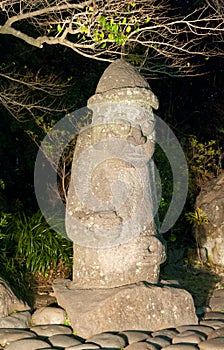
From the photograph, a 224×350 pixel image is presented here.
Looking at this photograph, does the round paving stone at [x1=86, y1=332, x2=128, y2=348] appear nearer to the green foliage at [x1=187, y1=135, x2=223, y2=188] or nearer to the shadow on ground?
the shadow on ground

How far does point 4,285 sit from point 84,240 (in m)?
0.92

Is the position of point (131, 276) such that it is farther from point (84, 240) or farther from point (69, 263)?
point (69, 263)

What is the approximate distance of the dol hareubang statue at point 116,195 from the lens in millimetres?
5715

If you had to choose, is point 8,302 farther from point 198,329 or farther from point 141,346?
point 198,329

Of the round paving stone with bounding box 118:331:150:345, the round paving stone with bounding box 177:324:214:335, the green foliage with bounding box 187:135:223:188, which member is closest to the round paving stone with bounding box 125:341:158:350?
the round paving stone with bounding box 118:331:150:345

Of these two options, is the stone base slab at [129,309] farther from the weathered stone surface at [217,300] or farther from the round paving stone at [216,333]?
the weathered stone surface at [217,300]

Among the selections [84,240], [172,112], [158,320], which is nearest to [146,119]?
Result: [84,240]

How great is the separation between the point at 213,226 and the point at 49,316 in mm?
3752

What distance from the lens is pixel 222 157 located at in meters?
10.6

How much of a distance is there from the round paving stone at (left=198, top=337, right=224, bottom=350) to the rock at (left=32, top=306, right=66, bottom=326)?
55.3 inches

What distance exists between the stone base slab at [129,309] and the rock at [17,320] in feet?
1.34

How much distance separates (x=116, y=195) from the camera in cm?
581

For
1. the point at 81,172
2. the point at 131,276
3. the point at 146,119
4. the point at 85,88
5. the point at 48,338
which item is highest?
the point at 85,88

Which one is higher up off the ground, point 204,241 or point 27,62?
point 27,62
